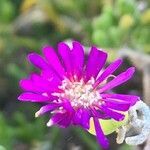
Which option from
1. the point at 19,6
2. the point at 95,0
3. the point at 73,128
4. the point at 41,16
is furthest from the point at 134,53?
the point at 19,6

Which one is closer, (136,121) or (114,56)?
(136,121)

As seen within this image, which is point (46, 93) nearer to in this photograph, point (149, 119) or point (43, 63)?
point (43, 63)

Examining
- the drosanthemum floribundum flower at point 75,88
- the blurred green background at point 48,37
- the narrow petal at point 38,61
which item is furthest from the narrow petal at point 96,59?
the blurred green background at point 48,37

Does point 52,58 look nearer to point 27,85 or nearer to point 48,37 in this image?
point 27,85

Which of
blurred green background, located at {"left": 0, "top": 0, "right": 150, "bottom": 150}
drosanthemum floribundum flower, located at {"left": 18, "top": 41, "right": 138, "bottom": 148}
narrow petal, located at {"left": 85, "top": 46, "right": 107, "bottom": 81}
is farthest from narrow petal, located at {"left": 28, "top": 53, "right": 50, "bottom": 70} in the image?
blurred green background, located at {"left": 0, "top": 0, "right": 150, "bottom": 150}

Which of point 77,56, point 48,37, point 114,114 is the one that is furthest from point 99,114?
point 48,37

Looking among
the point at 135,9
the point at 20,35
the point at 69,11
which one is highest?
the point at 135,9

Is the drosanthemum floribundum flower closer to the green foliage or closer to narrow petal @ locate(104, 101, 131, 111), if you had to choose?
narrow petal @ locate(104, 101, 131, 111)
